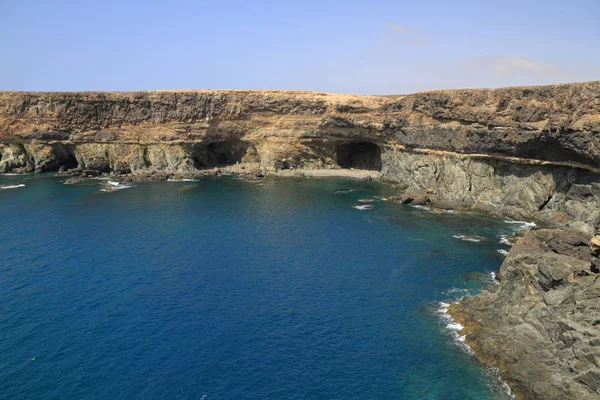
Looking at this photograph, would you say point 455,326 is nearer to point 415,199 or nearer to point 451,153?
point 415,199

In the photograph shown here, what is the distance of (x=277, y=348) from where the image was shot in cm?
3086

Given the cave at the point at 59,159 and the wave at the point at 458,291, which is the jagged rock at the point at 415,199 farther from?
the cave at the point at 59,159

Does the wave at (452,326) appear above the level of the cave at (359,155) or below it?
below

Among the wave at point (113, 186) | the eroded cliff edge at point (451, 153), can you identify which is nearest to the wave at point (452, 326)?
the eroded cliff edge at point (451, 153)

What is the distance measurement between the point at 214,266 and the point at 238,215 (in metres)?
20.2

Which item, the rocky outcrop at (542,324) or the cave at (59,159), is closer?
the rocky outcrop at (542,324)

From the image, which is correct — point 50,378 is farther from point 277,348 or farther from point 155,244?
point 155,244

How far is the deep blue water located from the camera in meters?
27.6

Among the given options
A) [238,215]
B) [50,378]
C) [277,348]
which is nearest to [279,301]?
[277,348]

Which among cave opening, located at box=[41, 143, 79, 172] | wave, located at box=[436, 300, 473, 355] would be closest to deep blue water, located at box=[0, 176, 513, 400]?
wave, located at box=[436, 300, 473, 355]

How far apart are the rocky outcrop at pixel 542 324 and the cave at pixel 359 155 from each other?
66.3 metres

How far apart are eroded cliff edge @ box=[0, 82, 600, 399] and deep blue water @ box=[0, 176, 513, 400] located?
14.4 feet

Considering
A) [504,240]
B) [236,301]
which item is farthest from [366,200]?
[236,301]

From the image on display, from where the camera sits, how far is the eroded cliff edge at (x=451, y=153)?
93.4 ft
